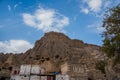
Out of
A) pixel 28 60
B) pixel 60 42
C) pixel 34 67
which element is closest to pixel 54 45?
pixel 60 42

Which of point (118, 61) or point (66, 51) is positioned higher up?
point (66, 51)

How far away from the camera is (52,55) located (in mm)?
154875

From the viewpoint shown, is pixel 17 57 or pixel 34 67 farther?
pixel 17 57

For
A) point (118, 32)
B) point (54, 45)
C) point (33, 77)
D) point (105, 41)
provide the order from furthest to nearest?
point (54, 45), point (33, 77), point (105, 41), point (118, 32)

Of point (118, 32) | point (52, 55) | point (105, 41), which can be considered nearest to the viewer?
point (118, 32)

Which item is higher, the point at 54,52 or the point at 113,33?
the point at 54,52

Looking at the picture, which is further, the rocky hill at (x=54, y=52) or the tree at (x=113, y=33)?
the rocky hill at (x=54, y=52)

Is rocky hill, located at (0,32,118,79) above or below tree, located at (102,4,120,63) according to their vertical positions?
above

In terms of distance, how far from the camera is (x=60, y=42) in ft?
564

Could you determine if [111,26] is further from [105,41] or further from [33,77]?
[33,77]

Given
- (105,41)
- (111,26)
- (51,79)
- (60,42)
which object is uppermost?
(60,42)

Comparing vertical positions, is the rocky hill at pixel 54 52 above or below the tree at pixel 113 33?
above

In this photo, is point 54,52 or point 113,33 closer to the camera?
point 113,33

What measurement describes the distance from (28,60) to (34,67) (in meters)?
83.1
